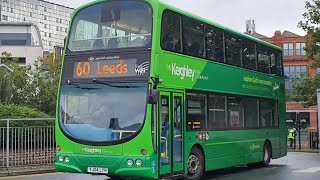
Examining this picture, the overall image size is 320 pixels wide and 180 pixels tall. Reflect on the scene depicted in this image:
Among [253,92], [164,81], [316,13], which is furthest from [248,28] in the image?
[164,81]

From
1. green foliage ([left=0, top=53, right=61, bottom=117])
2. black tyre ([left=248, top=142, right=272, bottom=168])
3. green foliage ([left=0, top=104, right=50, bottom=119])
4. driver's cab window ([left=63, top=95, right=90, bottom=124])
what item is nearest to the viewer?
driver's cab window ([left=63, top=95, right=90, bottom=124])

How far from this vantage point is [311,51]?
27312 millimetres

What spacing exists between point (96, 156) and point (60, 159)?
3.31ft

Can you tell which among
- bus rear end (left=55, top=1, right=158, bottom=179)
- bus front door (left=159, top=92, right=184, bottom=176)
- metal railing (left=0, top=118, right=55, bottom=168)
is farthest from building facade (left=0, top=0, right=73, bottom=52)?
bus front door (left=159, top=92, right=184, bottom=176)

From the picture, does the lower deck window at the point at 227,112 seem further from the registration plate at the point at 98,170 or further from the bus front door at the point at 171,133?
the registration plate at the point at 98,170

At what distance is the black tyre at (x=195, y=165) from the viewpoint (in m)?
12.6

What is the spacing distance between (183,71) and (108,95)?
7.10 feet

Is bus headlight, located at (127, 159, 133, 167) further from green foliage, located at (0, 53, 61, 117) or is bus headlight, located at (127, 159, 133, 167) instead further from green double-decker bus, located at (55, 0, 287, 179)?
green foliage, located at (0, 53, 61, 117)

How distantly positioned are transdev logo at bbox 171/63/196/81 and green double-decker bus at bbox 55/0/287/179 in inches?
1.5

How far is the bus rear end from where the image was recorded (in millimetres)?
10781

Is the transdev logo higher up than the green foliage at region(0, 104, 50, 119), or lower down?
higher up

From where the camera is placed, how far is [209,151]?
13453 mm

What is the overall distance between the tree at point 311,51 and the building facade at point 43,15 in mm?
94965

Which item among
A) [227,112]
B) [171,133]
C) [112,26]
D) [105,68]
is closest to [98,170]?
[171,133]
